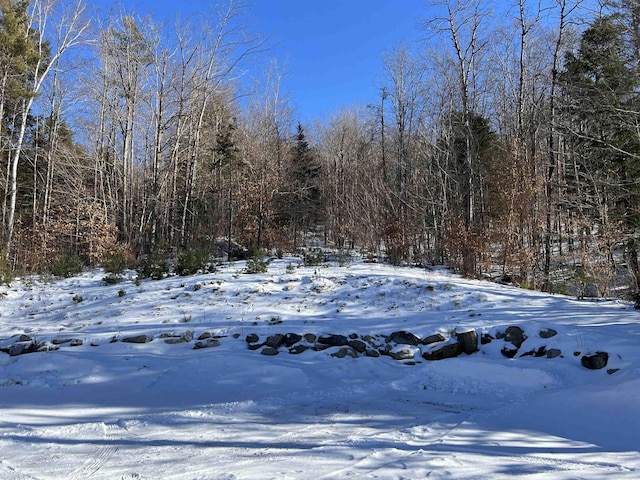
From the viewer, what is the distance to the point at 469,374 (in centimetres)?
518

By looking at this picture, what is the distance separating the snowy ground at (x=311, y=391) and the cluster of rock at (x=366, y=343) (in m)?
0.13

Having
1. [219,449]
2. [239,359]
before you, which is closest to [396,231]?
[239,359]

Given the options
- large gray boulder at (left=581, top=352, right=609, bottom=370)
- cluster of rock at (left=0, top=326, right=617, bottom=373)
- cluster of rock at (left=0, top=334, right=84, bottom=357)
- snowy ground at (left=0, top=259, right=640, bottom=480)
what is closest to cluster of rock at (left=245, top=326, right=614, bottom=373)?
cluster of rock at (left=0, top=326, right=617, bottom=373)

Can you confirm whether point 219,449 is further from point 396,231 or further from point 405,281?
point 396,231

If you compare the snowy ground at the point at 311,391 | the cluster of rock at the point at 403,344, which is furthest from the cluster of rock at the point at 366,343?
the snowy ground at the point at 311,391

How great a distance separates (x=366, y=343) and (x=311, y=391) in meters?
1.54

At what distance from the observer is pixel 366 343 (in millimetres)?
6027

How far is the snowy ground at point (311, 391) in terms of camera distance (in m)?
2.97

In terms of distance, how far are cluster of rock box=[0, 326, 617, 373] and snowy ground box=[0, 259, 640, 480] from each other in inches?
5.2

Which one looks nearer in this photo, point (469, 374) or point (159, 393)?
point (159, 393)

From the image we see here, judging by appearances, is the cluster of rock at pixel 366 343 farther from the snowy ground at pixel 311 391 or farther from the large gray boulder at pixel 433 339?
the snowy ground at pixel 311 391

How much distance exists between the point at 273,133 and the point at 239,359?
19722mm

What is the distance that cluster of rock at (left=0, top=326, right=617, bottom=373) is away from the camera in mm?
5715

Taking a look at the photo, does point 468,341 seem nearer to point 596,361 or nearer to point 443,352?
point 443,352
